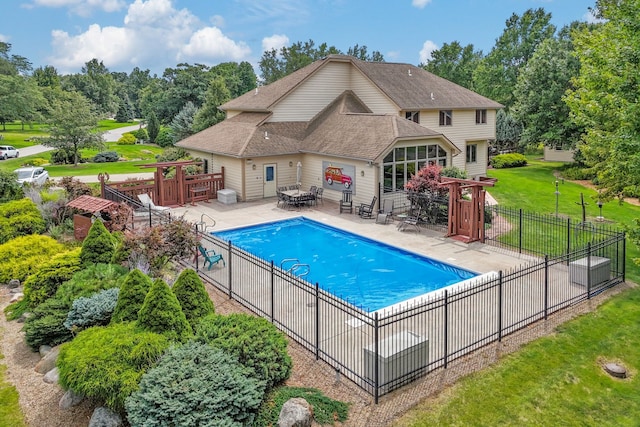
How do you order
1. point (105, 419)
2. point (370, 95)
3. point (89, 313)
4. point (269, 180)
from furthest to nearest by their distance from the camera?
point (370, 95) → point (269, 180) → point (89, 313) → point (105, 419)

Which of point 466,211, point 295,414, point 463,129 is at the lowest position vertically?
point 295,414

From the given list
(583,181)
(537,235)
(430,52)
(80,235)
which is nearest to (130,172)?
(80,235)

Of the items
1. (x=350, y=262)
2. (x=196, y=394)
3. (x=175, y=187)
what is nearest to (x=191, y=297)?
(x=196, y=394)

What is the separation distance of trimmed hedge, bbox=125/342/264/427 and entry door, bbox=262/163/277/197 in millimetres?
19995

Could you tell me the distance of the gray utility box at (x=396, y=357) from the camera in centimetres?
889

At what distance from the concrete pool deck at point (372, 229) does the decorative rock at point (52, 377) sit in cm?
1194

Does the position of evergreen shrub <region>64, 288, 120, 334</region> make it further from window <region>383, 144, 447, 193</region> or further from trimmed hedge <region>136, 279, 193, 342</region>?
window <region>383, 144, 447, 193</region>

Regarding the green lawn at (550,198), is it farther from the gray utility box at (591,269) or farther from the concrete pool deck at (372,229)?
the concrete pool deck at (372,229)

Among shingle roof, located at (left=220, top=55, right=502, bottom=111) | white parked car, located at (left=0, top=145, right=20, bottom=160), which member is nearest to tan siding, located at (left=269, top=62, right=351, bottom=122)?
shingle roof, located at (left=220, top=55, right=502, bottom=111)

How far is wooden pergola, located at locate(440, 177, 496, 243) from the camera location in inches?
741

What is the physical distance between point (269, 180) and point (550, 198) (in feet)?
51.7

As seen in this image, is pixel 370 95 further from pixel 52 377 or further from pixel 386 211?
pixel 52 377

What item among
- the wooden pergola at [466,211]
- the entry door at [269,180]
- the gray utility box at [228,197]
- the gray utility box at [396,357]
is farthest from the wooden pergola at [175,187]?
the gray utility box at [396,357]

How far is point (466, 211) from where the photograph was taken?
1956cm
